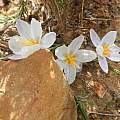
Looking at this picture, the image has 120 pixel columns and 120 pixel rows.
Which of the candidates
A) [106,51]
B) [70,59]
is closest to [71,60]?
[70,59]

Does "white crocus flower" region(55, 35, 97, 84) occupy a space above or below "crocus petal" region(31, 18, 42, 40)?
below

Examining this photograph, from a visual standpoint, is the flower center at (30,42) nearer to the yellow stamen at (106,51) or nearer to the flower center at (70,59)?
the flower center at (70,59)

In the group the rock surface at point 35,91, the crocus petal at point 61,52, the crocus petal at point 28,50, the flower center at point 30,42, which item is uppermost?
Answer: the flower center at point 30,42

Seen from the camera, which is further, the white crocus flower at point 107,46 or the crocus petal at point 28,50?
the white crocus flower at point 107,46

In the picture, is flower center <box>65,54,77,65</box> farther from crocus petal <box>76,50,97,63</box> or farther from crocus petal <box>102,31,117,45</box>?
crocus petal <box>102,31,117,45</box>

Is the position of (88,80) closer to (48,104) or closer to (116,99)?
(116,99)

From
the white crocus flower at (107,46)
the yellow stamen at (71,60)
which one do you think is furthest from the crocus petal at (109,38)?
the yellow stamen at (71,60)

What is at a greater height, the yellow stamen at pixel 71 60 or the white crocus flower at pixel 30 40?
the white crocus flower at pixel 30 40

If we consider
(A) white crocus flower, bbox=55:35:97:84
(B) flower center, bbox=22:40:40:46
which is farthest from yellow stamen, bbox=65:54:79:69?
(B) flower center, bbox=22:40:40:46
